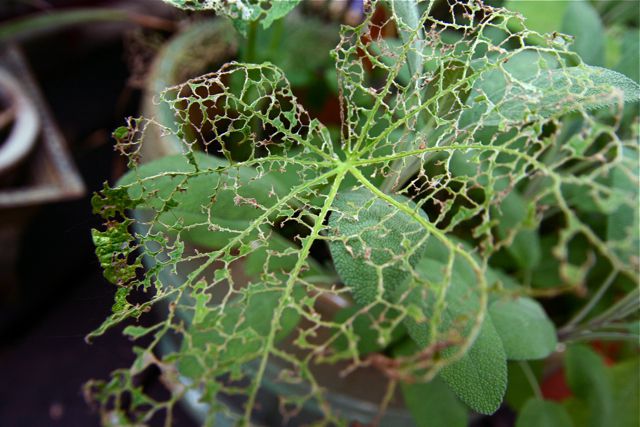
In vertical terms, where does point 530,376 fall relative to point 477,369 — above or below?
below

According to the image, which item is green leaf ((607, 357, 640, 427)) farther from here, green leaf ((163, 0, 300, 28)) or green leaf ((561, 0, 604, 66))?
green leaf ((163, 0, 300, 28))

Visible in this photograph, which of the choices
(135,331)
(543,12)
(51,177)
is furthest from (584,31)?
(51,177)

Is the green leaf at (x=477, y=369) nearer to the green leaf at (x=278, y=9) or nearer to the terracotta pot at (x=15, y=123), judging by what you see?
the green leaf at (x=278, y=9)

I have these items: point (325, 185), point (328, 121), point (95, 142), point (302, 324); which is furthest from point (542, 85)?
point (95, 142)

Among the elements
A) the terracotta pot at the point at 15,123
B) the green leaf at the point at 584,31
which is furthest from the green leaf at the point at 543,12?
the terracotta pot at the point at 15,123

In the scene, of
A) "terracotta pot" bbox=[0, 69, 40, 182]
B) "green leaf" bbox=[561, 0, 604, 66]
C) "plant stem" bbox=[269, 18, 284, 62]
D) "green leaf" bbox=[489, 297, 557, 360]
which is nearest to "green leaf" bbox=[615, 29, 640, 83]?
"green leaf" bbox=[561, 0, 604, 66]

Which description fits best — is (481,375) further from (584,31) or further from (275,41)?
(275,41)

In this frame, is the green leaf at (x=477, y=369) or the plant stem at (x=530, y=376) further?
the plant stem at (x=530, y=376)
